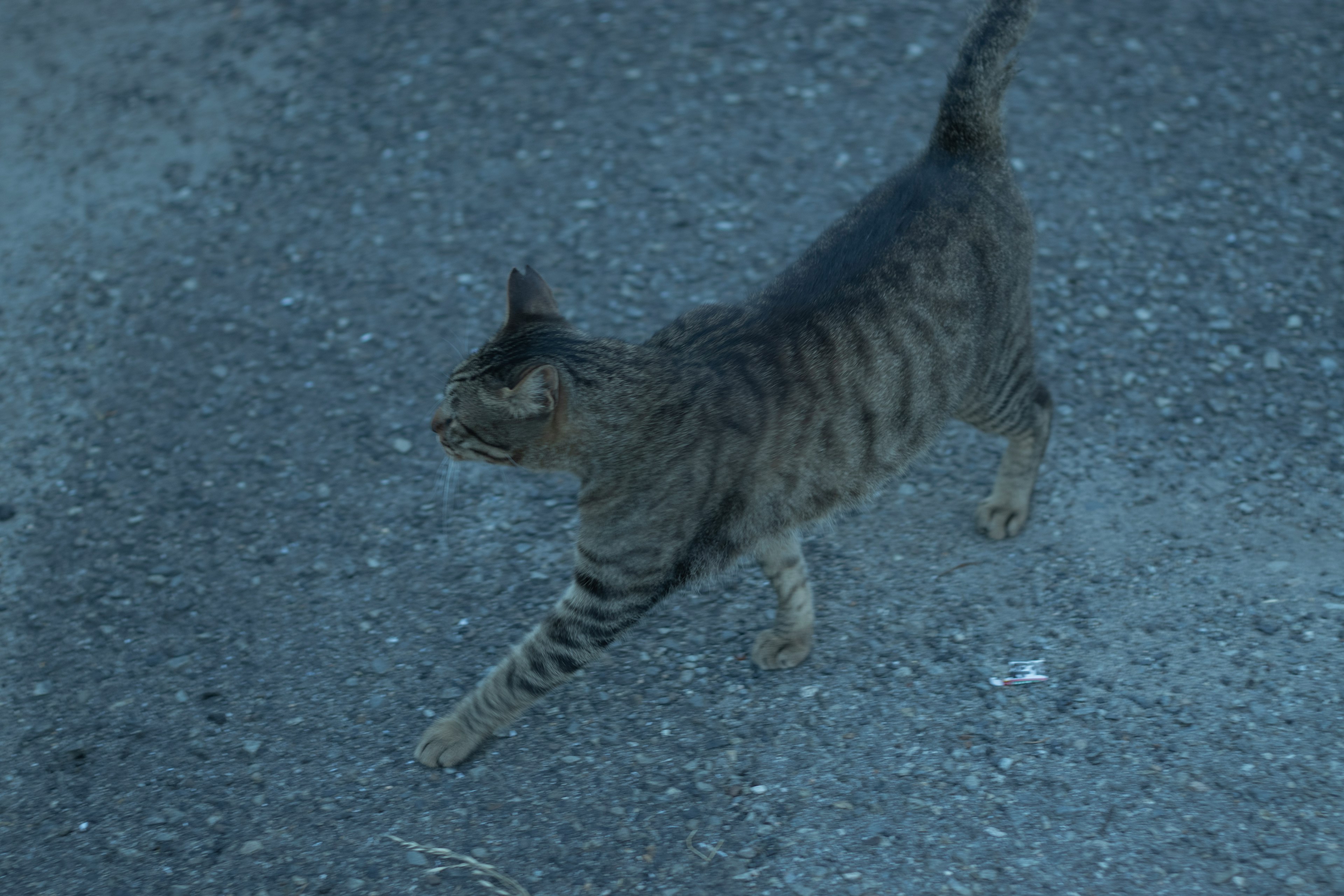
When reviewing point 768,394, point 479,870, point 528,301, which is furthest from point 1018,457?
point 479,870

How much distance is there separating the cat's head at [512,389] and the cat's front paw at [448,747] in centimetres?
80

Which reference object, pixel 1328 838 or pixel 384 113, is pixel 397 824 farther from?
pixel 384 113

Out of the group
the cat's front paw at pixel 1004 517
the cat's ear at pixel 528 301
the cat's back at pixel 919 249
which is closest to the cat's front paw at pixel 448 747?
the cat's ear at pixel 528 301

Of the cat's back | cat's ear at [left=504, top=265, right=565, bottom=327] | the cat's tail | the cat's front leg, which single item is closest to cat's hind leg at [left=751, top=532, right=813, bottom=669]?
the cat's front leg

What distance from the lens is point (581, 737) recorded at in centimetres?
346

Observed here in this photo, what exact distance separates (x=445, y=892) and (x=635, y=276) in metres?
2.87

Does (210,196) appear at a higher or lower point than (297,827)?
higher

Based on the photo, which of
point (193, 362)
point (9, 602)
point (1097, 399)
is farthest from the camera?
point (193, 362)

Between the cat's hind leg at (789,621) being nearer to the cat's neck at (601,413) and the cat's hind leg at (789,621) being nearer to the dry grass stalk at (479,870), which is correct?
the cat's neck at (601,413)

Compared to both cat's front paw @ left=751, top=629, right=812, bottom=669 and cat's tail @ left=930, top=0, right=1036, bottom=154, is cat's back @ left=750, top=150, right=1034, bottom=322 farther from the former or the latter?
cat's front paw @ left=751, top=629, right=812, bottom=669

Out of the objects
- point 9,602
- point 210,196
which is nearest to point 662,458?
point 9,602

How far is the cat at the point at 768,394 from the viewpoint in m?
3.16

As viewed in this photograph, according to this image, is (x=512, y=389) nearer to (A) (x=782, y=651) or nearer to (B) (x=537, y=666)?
(B) (x=537, y=666)

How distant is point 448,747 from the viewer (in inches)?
132
